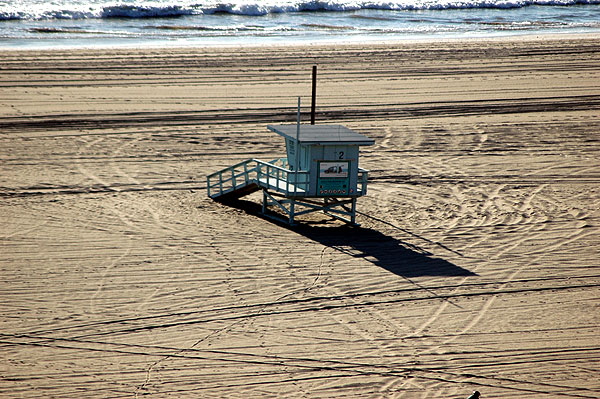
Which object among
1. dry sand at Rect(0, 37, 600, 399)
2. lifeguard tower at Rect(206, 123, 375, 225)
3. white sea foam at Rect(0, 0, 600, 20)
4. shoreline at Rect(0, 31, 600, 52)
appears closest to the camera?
dry sand at Rect(0, 37, 600, 399)

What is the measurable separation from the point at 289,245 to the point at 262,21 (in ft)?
113

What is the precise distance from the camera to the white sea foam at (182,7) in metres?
47.9

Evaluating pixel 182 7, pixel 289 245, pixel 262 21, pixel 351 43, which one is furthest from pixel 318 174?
pixel 182 7

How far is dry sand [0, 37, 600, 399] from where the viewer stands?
12102 millimetres

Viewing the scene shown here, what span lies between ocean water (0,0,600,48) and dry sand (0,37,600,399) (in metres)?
9.26

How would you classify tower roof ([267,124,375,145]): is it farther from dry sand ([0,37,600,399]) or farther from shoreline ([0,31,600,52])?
shoreline ([0,31,600,52])

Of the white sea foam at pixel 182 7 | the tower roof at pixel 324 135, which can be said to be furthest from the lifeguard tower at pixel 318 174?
the white sea foam at pixel 182 7

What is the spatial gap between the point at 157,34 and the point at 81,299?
101ft

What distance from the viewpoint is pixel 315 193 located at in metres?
18.1

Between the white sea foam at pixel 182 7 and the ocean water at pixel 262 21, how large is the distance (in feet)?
0.20

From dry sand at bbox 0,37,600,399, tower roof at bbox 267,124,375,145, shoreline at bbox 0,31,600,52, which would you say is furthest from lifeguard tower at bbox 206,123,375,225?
shoreline at bbox 0,31,600,52

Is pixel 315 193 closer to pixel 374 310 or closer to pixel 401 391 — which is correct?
pixel 374 310

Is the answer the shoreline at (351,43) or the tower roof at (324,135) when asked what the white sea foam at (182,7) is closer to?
the shoreline at (351,43)

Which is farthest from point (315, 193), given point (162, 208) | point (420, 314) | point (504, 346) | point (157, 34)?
point (157, 34)
